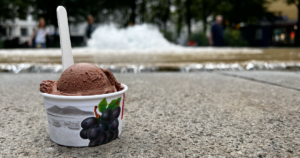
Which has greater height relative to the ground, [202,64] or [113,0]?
[113,0]

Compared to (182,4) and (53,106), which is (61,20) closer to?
(53,106)

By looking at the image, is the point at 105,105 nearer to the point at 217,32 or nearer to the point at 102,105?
the point at 102,105

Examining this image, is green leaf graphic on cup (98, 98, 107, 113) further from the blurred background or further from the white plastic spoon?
the blurred background

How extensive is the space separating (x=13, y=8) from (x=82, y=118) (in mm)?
21675

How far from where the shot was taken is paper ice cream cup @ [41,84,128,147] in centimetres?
126

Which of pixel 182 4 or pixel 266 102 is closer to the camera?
pixel 266 102

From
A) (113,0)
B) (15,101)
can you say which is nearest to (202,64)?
(15,101)

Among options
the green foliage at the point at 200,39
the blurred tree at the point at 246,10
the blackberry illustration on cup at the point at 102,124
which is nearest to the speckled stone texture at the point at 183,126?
the blackberry illustration on cup at the point at 102,124

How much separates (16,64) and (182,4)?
28.8 meters

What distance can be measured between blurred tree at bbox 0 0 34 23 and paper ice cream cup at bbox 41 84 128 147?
1913cm

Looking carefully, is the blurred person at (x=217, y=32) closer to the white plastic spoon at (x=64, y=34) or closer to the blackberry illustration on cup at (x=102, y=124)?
the white plastic spoon at (x=64, y=34)

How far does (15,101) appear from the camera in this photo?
236 cm

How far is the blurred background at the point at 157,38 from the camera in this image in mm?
4355

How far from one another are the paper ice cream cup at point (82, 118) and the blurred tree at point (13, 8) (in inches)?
753
